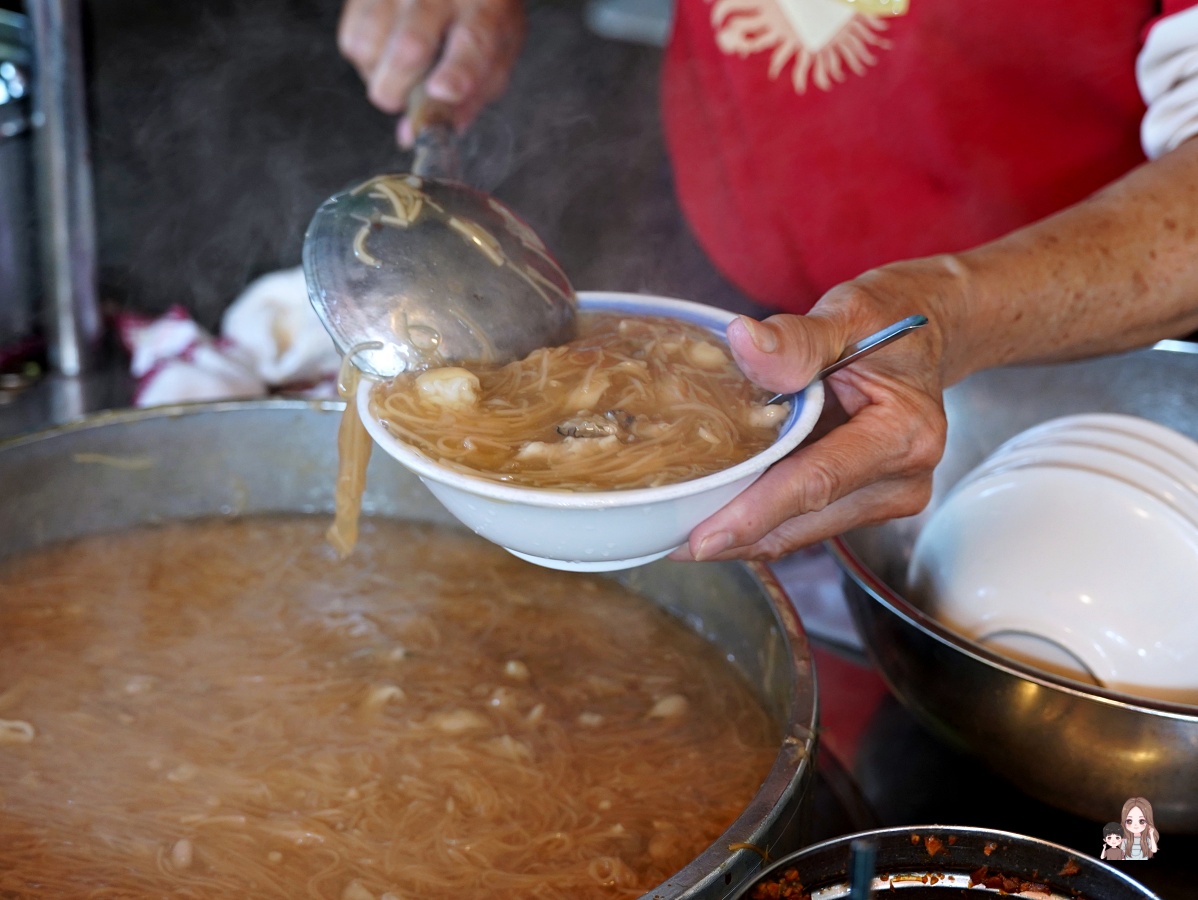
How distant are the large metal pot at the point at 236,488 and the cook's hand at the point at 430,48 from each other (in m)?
0.84

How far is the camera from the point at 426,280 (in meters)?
1.79

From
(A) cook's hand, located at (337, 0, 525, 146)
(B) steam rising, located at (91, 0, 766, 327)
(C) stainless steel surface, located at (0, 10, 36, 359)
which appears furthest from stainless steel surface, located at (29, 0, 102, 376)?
(A) cook's hand, located at (337, 0, 525, 146)

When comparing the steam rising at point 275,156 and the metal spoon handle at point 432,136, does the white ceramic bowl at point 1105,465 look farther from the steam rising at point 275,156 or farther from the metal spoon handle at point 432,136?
the steam rising at point 275,156

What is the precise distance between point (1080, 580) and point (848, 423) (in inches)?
19.1

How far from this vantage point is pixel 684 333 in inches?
74.4

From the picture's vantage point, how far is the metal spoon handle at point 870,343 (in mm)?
1499

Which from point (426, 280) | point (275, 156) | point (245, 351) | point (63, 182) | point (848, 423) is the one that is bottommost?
point (245, 351)

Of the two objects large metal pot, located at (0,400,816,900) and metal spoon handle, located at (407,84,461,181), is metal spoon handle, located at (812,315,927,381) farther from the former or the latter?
metal spoon handle, located at (407,84,461,181)

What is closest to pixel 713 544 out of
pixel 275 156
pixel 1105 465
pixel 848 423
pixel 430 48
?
pixel 848 423

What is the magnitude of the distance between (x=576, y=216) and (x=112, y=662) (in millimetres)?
2969

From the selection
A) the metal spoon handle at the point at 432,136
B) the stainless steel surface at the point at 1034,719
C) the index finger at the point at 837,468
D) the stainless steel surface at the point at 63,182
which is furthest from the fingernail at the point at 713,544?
the stainless steel surface at the point at 63,182

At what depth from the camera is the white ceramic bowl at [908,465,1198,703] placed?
5.77ft

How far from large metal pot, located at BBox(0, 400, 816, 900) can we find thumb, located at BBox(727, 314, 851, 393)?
502mm

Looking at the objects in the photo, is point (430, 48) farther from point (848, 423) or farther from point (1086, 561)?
point (1086, 561)
